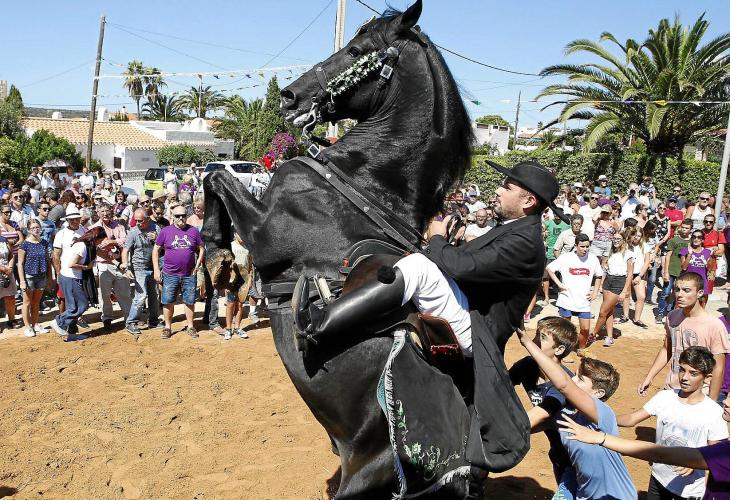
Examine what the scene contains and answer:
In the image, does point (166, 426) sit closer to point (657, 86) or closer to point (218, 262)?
point (218, 262)

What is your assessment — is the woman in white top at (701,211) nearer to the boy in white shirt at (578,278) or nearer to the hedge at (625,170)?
the boy in white shirt at (578,278)

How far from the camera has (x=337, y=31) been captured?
49.1ft

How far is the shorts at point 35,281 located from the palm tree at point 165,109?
203ft

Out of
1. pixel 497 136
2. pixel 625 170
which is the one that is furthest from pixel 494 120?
pixel 625 170

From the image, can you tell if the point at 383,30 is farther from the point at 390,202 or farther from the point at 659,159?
the point at 659,159

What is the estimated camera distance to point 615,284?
10.4 m

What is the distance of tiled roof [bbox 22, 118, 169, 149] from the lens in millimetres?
43531

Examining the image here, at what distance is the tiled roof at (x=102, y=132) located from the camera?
143ft

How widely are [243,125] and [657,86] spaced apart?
35.0 metres

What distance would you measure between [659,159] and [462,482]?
2301 cm

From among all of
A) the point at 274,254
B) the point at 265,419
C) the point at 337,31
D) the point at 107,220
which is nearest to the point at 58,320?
the point at 107,220

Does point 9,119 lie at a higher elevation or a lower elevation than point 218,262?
higher

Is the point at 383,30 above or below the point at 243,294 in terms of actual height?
above

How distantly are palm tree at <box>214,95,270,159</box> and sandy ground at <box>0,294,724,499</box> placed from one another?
38.4m
